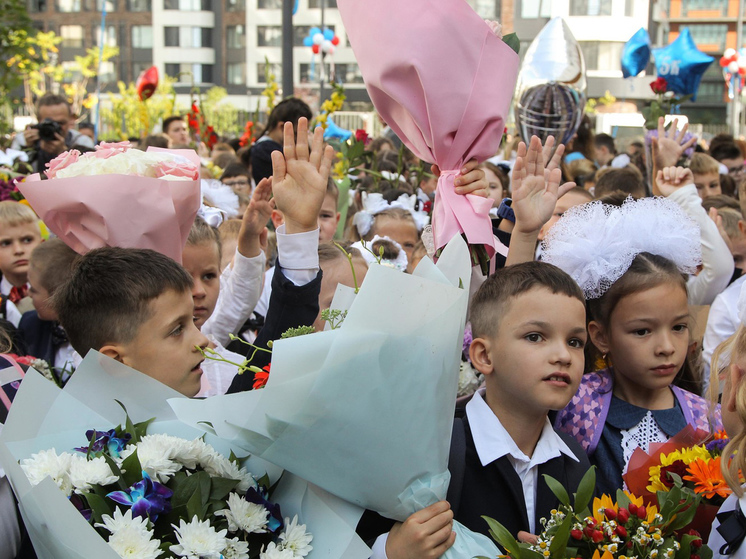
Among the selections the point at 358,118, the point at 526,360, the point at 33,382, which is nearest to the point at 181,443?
the point at 33,382

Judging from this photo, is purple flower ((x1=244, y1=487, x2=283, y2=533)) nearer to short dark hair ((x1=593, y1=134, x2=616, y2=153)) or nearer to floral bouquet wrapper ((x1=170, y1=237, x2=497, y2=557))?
floral bouquet wrapper ((x1=170, y1=237, x2=497, y2=557))

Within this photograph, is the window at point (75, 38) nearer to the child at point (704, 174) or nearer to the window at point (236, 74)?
the window at point (236, 74)

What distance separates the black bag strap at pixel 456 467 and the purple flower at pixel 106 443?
861mm

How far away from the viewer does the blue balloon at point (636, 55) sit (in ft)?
48.0

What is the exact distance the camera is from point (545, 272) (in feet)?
8.10

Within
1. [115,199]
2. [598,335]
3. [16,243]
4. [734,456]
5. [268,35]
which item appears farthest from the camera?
[268,35]

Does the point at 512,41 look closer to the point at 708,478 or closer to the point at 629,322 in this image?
the point at 629,322

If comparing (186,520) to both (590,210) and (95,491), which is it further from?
(590,210)

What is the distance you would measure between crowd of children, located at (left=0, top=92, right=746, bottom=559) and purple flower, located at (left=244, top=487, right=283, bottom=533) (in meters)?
0.26

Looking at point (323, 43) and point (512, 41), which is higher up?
point (323, 43)

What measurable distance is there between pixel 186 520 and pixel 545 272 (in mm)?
1261

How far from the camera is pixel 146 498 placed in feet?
5.55

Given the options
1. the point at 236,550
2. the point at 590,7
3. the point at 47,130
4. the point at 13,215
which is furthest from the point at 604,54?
the point at 236,550

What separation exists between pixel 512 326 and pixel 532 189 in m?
0.81
